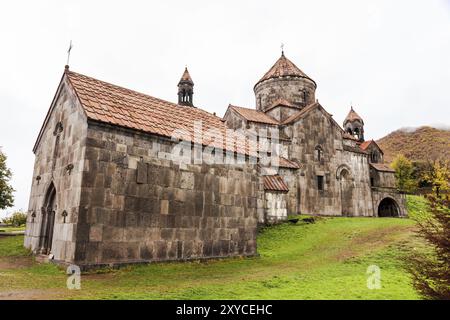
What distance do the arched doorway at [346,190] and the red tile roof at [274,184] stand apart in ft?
26.8

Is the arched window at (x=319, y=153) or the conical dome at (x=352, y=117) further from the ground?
the conical dome at (x=352, y=117)

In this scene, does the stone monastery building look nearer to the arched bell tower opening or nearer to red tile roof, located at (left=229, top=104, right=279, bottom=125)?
red tile roof, located at (left=229, top=104, right=279, bottom=125)

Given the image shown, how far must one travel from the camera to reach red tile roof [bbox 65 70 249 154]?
407 inches

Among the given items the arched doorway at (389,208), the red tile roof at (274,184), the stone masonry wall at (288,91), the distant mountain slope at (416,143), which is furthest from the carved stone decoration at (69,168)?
the distant mountain slope at (416,143)

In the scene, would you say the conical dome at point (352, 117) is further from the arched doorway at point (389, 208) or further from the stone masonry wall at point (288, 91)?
the stone masonry wall at point (288, 91)

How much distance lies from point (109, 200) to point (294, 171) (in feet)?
49.2

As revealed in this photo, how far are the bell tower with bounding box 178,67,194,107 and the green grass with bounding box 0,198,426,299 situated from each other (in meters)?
21.4

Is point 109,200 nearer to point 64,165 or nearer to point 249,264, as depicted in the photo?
point 64,165

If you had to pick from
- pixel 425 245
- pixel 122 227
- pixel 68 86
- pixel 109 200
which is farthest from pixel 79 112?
pixel 425 245

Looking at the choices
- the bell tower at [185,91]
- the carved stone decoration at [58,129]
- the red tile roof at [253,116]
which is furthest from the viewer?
the bell tower at [185,91]

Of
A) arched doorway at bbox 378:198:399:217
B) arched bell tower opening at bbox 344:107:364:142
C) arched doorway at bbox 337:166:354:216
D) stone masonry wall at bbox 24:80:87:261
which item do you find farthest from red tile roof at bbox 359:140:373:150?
stone masonry wall at bbox 24:80:87:261

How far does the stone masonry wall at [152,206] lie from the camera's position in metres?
9.27

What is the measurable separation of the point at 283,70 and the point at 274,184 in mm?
14124

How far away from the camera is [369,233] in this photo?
46.1 feet
